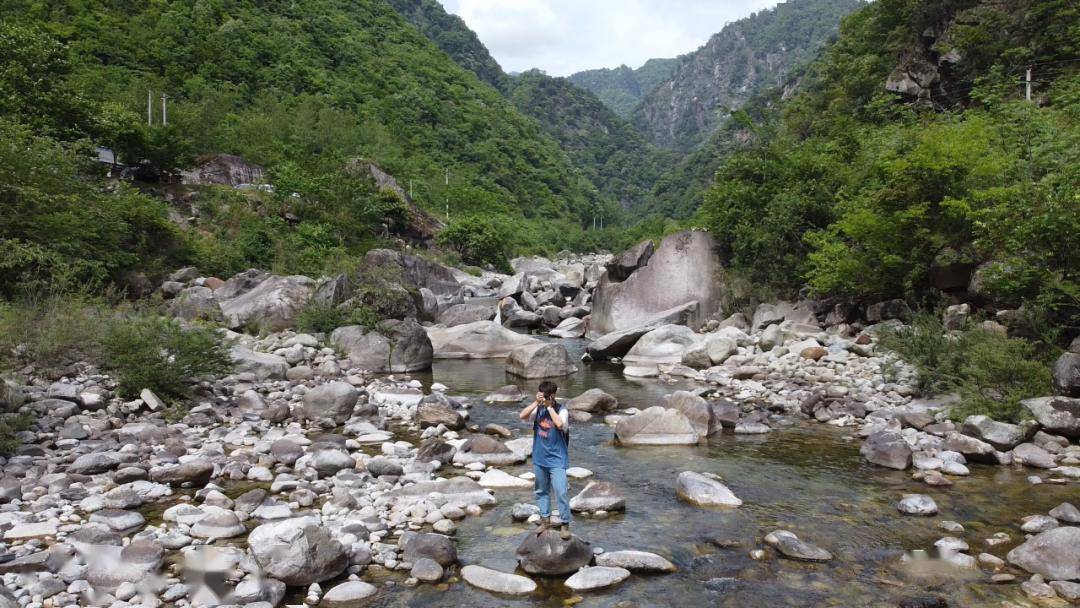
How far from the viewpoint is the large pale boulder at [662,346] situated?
21.4 metres

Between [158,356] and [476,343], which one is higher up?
[158,356]

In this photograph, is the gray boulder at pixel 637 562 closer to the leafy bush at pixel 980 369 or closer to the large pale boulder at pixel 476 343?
the leafy bush at pixel 980 369

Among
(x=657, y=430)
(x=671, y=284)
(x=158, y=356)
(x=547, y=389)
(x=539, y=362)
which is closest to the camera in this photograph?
(x=547, y=389)

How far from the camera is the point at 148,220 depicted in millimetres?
25984

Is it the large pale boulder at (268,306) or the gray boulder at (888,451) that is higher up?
the large pale boulder at (268,306)

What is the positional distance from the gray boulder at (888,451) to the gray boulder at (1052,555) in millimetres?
3324

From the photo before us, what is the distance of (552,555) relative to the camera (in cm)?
706

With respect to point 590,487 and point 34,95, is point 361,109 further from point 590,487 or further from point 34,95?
point 590,487

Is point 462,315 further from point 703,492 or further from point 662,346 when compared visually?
point 703,492

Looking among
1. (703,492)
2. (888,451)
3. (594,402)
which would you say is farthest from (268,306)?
(888,451)

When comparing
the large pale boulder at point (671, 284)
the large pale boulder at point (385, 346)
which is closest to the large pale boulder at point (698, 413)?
the large pale boulder at point (385, 346)

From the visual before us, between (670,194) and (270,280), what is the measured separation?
3931 inches

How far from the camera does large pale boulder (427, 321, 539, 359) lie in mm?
22844

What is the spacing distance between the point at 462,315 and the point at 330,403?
1564 cm
